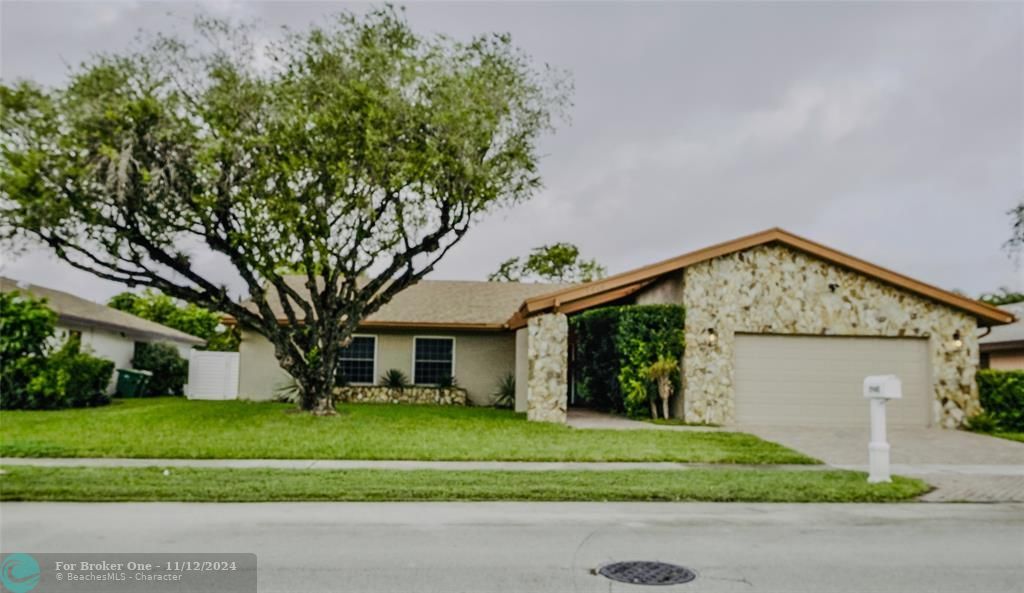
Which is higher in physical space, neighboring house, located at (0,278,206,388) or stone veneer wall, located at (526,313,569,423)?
neighboring house, located at (0,278,206,388)

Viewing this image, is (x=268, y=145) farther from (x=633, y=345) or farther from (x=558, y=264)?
(x=558, y=264)

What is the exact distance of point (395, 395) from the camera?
24203mm

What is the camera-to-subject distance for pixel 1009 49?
53.9 feet

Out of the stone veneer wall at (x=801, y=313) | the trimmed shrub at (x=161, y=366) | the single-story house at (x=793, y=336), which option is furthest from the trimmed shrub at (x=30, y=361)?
the stone veneer wall at (x=801, y=313)

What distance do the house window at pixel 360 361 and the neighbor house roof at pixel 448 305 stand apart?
73 cm

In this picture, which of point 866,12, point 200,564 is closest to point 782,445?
point 866,12

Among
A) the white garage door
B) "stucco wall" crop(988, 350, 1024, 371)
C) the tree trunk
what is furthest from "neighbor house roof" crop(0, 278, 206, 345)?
"stucco wall" crop(988, 350, 1024, 371)

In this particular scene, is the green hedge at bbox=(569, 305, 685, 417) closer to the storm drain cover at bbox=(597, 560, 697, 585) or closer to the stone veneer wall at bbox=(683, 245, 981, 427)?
the stone veneer wall at bbox=(683, 245, 981, 427)

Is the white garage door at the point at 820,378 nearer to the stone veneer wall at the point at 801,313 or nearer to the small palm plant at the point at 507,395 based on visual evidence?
the stone veneer wall at the point at 801,313

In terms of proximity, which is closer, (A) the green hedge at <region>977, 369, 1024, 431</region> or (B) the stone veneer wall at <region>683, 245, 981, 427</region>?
(A) the green hedge at <region>977, 369, 1024, 431</region>

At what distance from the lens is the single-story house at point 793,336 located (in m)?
17.9

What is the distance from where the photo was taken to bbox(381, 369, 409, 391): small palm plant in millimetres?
24250

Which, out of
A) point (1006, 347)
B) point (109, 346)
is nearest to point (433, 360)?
point (109, 346)

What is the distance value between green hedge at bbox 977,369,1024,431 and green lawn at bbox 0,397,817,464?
6.90m
